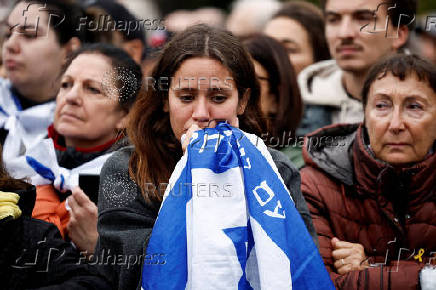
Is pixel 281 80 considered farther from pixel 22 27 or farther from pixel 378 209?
pixel 22 27

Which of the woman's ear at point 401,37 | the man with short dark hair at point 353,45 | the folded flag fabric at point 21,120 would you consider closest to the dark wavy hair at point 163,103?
the folded flag fabric at point 21,120

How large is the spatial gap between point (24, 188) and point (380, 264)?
5.84 feet

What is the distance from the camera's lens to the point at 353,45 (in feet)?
15.3

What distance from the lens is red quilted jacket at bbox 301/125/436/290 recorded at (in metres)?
3.46

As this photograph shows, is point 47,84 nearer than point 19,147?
No

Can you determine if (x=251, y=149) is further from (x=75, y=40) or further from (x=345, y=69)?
(x=75, y=40)

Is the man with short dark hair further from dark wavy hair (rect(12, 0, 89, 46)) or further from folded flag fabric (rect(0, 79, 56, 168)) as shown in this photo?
folded flag fabric (rect(0, 79, 56, 168))

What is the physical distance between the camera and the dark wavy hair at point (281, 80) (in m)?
4.52

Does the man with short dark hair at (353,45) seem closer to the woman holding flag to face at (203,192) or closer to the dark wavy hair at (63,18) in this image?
the woman holding flag to face at (203,192)

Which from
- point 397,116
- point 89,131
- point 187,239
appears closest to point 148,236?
point 187,239

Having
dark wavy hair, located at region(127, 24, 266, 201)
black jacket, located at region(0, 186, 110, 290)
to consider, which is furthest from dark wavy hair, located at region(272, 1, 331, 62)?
black jacket, located at region(0, 186, 110, 290)

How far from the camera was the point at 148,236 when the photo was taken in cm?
301

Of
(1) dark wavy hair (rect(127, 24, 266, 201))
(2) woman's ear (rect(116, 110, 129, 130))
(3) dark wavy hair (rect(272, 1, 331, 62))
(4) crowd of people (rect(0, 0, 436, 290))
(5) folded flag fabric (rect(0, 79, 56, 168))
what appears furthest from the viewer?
(3) dark wavy hair (rect(272, 1, 331, 62))

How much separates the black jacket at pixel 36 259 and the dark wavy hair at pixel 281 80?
6.01 ft
